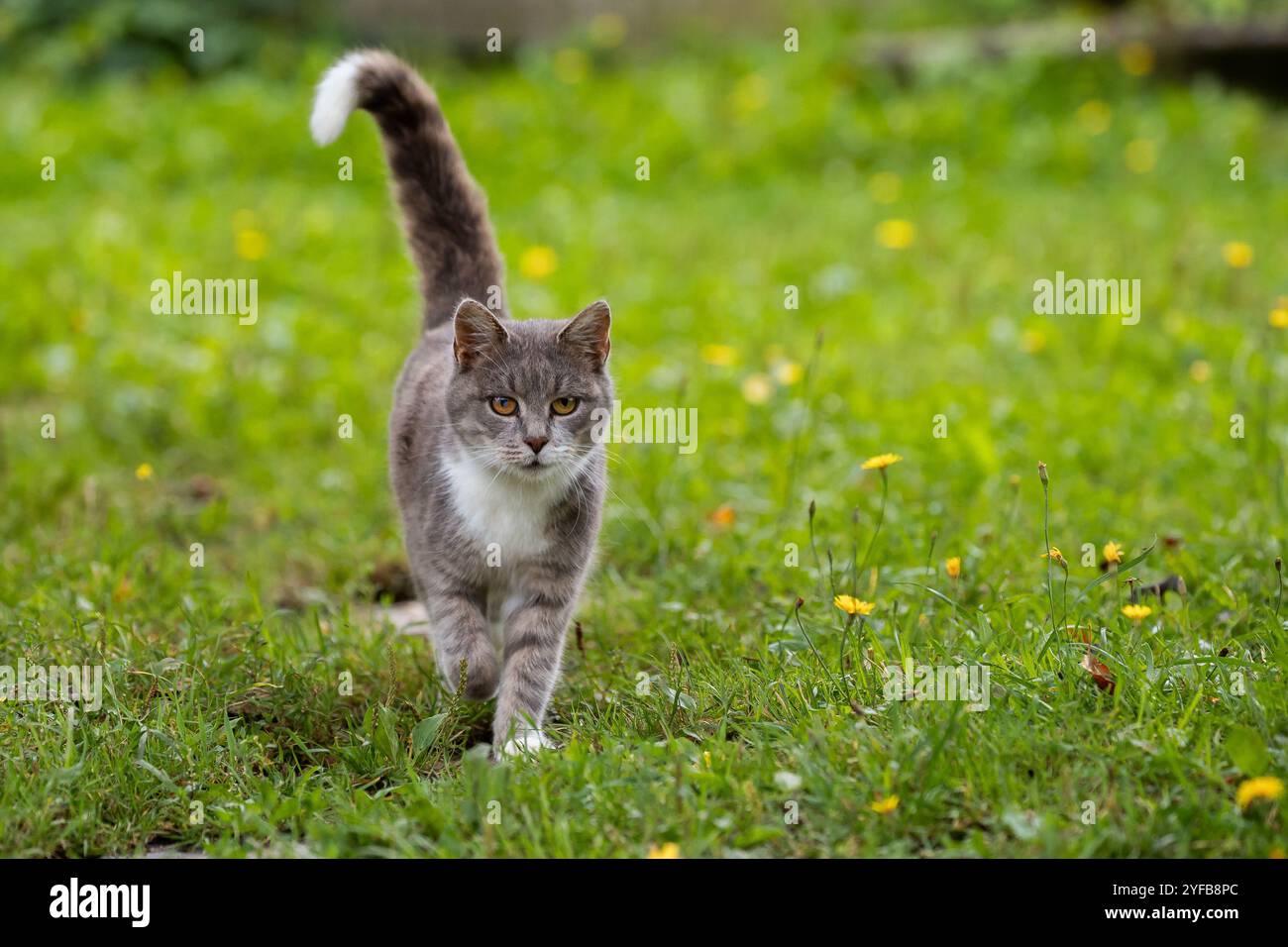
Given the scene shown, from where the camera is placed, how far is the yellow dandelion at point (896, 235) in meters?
7.65

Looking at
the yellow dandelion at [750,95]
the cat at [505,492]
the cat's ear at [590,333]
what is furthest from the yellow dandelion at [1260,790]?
the yellow dandelion at [750,95]

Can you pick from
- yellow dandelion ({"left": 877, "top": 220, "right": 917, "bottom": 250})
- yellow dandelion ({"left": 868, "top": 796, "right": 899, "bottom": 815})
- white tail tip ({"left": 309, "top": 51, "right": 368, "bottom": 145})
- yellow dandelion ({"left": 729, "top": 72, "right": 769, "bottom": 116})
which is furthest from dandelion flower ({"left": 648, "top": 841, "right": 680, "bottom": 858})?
yellow dandelion ({"left": 729, "top": 72, "right": 769, "bottom": 116})

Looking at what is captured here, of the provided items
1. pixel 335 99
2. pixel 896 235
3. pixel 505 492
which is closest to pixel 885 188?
pixel 896 235

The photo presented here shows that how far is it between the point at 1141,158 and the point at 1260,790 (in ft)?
23.3

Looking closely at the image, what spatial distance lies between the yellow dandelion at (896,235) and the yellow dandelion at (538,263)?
74.0 inches

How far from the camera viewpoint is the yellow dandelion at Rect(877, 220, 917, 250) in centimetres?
765

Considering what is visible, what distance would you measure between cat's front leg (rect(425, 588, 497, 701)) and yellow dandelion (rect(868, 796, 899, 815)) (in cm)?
123

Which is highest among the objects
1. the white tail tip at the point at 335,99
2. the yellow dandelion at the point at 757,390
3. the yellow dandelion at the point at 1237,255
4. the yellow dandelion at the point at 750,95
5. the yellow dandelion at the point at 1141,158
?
the yellow dandelion at the point at 750,95

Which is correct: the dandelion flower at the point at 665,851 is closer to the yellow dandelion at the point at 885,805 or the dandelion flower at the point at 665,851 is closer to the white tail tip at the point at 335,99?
the yellow dandelion at the point at 885,805

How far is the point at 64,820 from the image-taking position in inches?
114
